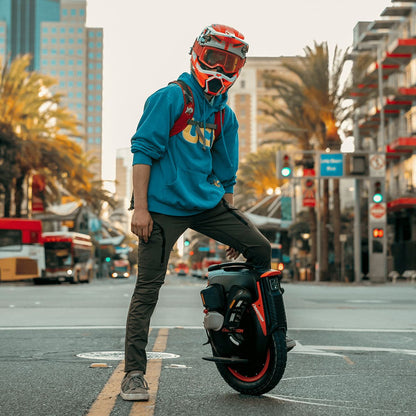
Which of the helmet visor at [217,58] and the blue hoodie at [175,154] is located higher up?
the helmet visor at [217,58]

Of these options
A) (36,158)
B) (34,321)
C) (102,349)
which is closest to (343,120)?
(36,158)

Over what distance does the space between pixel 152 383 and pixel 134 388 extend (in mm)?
648

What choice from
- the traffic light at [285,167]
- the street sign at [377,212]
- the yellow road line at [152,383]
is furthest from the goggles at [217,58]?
the street sign at [377,212]

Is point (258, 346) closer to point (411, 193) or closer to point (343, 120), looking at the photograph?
point (343, 120)

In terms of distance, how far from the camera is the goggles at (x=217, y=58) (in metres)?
4.62

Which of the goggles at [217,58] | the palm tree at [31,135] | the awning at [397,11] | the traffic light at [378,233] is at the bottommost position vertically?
the traffic light at [378,233]

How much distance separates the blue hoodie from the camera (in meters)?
4.50

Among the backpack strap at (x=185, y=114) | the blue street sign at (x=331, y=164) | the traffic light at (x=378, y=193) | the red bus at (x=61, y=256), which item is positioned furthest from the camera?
the red bus at (x=61, y=256)

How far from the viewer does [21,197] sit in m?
45.9

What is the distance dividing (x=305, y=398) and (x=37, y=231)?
36085 millimetres

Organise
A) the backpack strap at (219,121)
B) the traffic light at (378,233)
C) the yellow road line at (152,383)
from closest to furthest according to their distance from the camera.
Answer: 1. the yellow road line at (152,383)
2. the backpack strap at (219,121)
3. the traffic light at (378,233)

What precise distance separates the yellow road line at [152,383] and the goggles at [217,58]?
1.85 metres

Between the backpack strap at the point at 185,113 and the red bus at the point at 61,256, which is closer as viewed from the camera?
the backpack strap at the point at 185,113

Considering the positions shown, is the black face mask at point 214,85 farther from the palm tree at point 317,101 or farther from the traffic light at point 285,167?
the palm tree at point 317,101
